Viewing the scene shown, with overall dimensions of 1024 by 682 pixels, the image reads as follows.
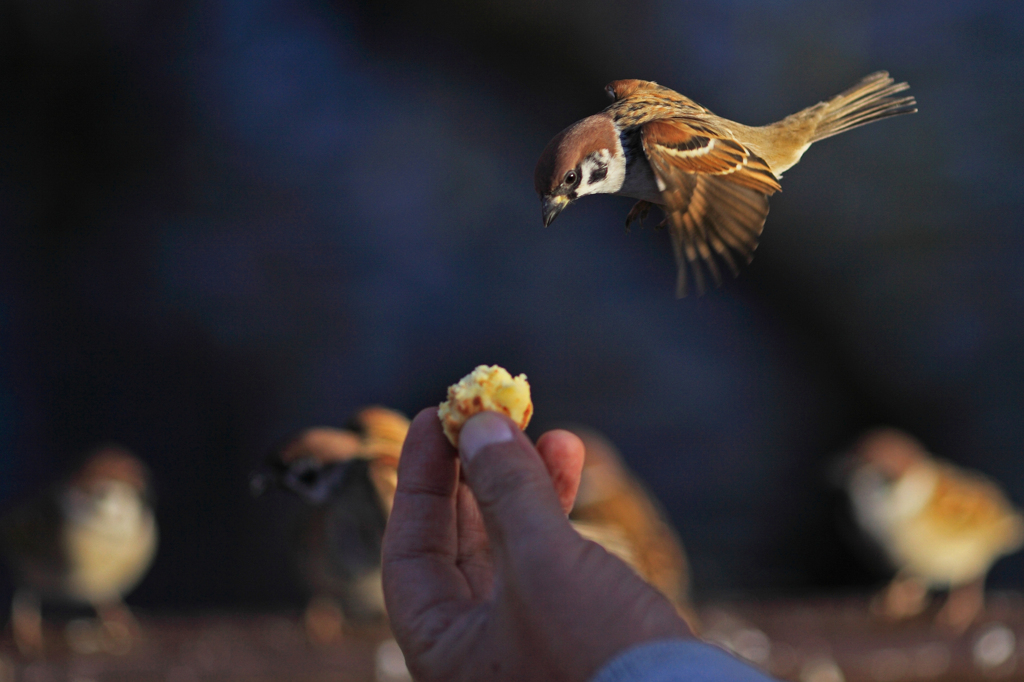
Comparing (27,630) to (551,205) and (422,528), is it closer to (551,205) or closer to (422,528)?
(422,528)

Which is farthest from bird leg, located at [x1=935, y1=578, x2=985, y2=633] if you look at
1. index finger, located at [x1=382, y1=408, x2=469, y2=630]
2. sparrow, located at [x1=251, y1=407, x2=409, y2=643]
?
index finger, located at [x1=382, y1=408, x2=469, y2=630]

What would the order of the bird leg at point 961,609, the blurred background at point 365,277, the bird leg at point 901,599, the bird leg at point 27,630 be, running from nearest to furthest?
the bird leg at point 27,630, the bird leg at point 961,609, the bird leg at point 901,599, the blurred background at point 365,277

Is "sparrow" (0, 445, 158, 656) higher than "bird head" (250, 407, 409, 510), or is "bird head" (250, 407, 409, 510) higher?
"bird head" (250, 407, 409, 510)

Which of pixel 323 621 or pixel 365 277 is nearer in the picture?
pixel 323 621

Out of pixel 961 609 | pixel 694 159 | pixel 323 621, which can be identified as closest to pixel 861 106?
pixel 694 159

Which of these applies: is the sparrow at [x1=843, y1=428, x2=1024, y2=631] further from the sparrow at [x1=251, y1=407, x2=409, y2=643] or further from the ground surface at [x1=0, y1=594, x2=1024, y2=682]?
the sparrow at [x1=251, y1=407, x2=409, y2=643]

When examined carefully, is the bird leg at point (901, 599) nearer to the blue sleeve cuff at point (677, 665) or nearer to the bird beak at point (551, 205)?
the blue sleeve cuff at point (677, 665)

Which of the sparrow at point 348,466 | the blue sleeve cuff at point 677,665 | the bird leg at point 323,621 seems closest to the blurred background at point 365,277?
the bird leg at point 323,621
